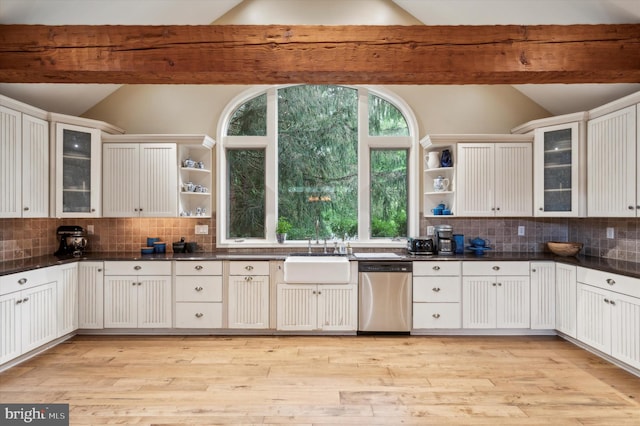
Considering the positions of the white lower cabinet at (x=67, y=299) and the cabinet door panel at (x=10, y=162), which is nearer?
the cabinet door panel at (x=10, y=162)

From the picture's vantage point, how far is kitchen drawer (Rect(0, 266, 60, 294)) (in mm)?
2833

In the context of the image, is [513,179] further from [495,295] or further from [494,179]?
[495,295]

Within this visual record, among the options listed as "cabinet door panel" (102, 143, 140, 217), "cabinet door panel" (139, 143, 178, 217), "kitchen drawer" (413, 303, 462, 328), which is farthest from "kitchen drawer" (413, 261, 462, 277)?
"cabinet door panel" (102, 143, 140, 217)

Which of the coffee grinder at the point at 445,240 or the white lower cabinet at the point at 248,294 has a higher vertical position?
the coffee grinder at the point at 445,240

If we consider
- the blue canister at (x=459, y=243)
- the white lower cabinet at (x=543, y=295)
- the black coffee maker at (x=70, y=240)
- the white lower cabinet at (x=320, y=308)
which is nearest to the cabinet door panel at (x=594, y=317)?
the white lower cabinet at (x=543, y=295)

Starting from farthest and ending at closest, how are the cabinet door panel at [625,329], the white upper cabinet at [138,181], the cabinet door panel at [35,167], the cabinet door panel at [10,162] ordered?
1. the white upper cabinet at [138,181]
2. the cabinet door panel at [35,167]
3. the cabinet door panel at [10,162]
4. the cabinet door panel at [625,329]

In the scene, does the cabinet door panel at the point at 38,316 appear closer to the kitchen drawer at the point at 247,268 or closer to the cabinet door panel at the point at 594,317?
the kitchen drawer at the point at 247,268

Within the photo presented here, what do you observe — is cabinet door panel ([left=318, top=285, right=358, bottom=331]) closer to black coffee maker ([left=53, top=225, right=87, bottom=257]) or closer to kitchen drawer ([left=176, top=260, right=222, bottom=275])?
kitchen drawer ([left=176, top=260, right=222, bottom=275])

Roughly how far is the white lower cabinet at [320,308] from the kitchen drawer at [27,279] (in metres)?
2.20

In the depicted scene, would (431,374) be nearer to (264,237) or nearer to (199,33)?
(264,237)

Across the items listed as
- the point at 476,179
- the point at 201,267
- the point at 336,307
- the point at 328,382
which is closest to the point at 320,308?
the point at 336,307

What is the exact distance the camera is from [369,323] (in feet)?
12.0

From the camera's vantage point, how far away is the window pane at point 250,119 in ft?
14.5

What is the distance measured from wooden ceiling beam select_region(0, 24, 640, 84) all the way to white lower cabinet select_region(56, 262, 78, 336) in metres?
1.97
